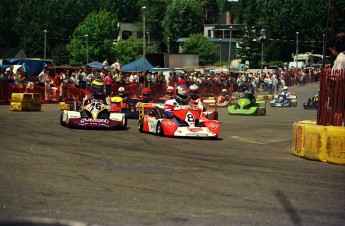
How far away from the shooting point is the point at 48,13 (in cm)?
11050

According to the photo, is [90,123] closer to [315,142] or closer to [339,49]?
[315,142]

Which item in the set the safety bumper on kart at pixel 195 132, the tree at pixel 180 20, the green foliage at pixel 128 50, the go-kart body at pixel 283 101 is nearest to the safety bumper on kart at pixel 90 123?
the safety bumper on kart at pixel 195 132

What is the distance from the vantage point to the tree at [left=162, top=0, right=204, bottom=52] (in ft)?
398

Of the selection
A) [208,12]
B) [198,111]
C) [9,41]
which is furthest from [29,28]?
[198,111]

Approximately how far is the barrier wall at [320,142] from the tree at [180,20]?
10851cm

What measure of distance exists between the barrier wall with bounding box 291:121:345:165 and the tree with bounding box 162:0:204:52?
356 feet

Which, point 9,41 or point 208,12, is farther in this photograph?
point 208,12

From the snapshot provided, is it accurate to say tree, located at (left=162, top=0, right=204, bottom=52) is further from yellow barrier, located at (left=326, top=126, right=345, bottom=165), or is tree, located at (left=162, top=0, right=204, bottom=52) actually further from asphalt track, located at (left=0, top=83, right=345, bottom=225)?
yellow barrier, located at (left=326, top=126, right=345, bottom=165)

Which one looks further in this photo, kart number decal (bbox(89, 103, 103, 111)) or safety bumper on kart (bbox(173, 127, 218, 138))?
kart number decal (bbox(89, 103, 103, 111))

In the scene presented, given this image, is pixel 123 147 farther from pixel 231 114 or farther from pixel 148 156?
pixel 231 114

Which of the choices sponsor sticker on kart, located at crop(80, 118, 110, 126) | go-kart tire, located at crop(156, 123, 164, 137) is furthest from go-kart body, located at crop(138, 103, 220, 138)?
sponsor sticker on kart, located at crop(80, 118, 110, 126)

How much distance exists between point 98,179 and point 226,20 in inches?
6258

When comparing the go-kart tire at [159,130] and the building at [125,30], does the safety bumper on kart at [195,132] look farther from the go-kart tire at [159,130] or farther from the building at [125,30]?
the building at [125,30]

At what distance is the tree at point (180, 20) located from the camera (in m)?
121
